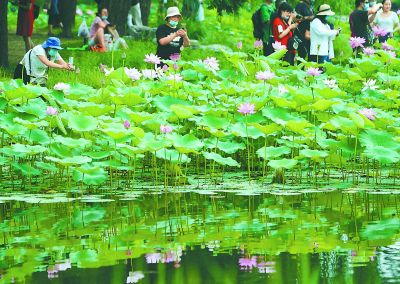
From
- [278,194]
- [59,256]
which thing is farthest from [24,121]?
[59,256]

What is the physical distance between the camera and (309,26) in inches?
594

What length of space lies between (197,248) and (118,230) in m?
0.71

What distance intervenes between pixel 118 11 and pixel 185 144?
12287mm

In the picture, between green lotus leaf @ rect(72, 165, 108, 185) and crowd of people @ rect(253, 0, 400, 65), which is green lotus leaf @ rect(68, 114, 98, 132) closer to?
green lotus leaf @ rect(72, 165, 108, 185)

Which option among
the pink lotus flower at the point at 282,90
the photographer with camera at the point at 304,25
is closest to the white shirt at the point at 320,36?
the photographer with camera at the point at 304,25

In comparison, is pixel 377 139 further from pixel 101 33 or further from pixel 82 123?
pixel 101 33

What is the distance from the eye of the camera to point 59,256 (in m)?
5.35

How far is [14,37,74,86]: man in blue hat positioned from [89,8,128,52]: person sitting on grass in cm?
746

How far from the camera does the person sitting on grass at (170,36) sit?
1245 centimetres

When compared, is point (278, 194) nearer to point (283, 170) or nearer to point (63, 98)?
point (283, 170)

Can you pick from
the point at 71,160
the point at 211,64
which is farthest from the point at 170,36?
the point at 71,160

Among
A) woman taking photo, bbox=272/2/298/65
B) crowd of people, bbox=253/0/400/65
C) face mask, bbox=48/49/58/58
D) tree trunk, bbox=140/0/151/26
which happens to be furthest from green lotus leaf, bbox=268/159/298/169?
tree trunk, bbox=140/0/151/26

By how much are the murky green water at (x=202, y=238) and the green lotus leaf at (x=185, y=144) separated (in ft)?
0.90

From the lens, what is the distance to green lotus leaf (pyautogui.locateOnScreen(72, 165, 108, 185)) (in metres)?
7.07
